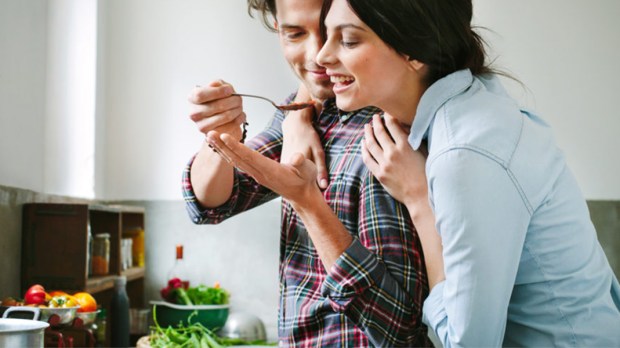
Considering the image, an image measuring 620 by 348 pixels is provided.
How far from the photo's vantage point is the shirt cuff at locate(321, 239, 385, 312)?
955 millimetres

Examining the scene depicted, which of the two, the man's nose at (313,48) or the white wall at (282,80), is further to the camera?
the white wall at (282,80)

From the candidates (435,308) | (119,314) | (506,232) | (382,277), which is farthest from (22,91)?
(506,232)

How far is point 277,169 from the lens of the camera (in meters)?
0.96

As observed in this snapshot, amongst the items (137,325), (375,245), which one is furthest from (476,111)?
(137,325)

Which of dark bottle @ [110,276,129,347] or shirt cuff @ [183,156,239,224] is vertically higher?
shirt cuff @ [183,156,239,224]

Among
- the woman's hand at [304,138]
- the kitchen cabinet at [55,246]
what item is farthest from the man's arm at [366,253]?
the kitchen cabinet at [55,246]

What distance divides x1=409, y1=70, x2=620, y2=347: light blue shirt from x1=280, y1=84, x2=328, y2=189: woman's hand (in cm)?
24

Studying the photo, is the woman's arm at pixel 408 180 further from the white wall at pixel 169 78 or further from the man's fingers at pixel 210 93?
the white wall at pixel 169 78

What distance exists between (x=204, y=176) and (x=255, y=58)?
1837 millimetres

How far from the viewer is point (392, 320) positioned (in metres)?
0.98

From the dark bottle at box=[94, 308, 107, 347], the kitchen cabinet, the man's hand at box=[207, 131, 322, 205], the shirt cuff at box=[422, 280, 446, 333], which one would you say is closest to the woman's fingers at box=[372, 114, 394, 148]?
the man's hand at box=[207, 131, 322, 205]

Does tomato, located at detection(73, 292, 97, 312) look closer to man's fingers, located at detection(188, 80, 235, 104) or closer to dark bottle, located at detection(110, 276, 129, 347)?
dark bottle, located at detection(110, 276, 129, 347)

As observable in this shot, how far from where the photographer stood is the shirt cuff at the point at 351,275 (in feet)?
3.13

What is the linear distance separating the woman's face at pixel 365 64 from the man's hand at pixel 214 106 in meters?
0.19
